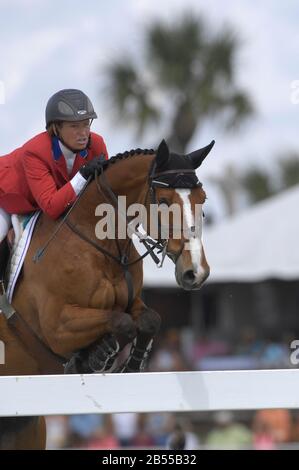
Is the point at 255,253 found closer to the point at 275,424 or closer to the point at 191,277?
the point at 275,424

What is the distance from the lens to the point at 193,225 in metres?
4.64

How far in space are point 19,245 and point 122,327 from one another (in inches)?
32.5

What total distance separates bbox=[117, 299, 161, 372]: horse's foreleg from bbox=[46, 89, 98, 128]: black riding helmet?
3.41 feet

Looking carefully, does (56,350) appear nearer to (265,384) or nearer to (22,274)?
(22,274)

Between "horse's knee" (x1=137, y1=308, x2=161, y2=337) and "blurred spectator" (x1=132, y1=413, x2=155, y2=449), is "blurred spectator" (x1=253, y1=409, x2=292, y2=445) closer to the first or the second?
"blurred spectator" (x1=132, y1=413, x2=155, y2=449)

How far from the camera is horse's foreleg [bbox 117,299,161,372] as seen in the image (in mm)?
5141

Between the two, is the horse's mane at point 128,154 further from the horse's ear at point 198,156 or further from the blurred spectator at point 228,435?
the blurred spectator at point 228,435

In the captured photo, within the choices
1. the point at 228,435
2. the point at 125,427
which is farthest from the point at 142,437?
the point at 228,435

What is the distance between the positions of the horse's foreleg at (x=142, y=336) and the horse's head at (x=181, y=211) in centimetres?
55

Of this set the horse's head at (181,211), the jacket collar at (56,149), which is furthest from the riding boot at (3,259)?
the horse's head at (181,211)

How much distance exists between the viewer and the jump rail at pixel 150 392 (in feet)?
13.9

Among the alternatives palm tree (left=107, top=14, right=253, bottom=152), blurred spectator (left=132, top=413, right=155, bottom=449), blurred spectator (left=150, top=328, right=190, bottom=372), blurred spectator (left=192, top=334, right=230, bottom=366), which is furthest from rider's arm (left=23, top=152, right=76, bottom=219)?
palm tree (left=107, top=14, right=253, bottom=152)

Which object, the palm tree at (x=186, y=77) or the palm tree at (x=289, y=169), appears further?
the palm tree at (x=289, y=169)
